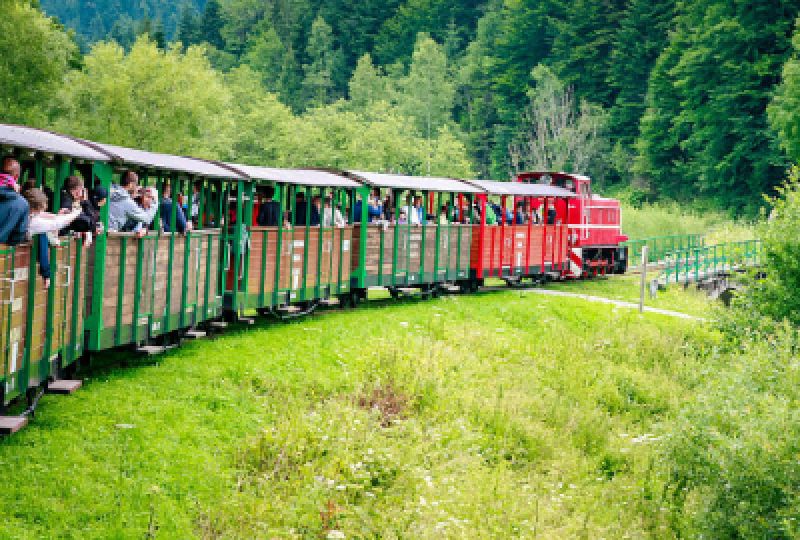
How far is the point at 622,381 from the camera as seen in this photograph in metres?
21.2

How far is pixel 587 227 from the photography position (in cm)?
3378

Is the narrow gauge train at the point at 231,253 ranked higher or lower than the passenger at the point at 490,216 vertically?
lower

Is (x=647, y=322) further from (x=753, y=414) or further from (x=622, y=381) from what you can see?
(x=753, y=414)

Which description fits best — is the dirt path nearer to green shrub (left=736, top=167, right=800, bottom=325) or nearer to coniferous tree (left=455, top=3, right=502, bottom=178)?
green shrub (left=736, top=167, right=800, bottom=325)

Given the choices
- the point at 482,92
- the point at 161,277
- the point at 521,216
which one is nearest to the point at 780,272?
the point at 521,216

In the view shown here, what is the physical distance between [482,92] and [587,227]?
58.6 m

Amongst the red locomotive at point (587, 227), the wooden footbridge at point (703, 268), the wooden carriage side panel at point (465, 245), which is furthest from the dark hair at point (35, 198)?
the wooden footbridge at point (703, 268)

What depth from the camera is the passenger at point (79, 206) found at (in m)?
11.0

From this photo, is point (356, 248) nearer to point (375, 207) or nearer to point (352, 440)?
point (375, 207)

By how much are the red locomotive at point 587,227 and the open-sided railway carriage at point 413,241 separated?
672 centimetres

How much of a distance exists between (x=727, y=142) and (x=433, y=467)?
182 ft

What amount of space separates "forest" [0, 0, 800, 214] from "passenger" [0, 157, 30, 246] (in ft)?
105

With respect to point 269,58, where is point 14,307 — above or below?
below

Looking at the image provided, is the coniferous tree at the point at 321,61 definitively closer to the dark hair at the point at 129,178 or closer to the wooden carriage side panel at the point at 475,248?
the wooden carriage side panel at the point at 475,248
